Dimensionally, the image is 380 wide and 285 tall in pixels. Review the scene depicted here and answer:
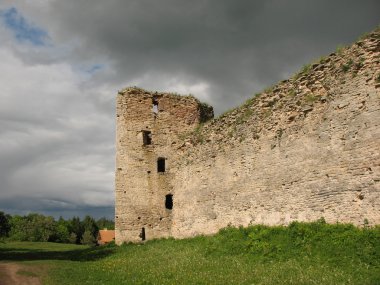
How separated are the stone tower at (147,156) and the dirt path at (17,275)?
7.29 meters

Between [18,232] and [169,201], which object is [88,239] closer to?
[18,232]

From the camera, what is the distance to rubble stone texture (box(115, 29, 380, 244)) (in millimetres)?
11320

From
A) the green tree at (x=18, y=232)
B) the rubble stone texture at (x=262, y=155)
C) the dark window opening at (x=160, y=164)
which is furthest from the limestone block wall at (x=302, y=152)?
the green tree at (x=18, y=232)

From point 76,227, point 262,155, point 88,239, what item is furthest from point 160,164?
point 76,227

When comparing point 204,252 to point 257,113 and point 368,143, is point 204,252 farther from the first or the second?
point 368,143

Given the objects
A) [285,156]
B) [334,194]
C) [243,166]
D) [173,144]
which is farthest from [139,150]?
[334,194]

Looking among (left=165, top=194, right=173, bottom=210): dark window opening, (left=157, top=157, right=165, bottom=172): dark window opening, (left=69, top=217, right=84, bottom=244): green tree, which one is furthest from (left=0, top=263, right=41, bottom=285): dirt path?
(left=69, top=217, right=84, bottom=244): green tree

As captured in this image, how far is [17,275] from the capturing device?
13.2 meters

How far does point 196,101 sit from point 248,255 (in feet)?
43.5

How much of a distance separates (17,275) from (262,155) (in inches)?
366

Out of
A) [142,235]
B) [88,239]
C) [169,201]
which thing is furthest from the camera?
[88,239]

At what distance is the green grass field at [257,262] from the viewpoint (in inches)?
366

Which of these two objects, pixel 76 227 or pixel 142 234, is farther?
pixel 76 227

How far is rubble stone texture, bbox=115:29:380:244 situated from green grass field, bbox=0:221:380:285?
79 cm
